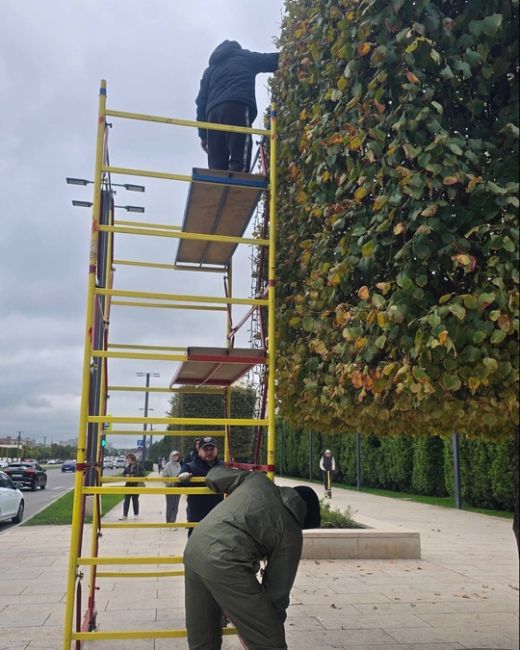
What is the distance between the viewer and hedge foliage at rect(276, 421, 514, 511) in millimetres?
15648

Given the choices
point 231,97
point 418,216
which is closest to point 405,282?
point 418,216

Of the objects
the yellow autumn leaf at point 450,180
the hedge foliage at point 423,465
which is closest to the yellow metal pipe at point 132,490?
the yellow autumn leaf at point 450,180

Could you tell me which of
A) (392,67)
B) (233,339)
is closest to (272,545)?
(392,67)

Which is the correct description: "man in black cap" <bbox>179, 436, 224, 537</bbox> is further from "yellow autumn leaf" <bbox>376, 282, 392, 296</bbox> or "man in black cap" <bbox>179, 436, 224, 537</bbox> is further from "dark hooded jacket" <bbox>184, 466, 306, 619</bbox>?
"yellow autumn leaf" <bbox>376, 282, 392, 296</bbox>

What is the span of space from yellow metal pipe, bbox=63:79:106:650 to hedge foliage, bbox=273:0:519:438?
154cm

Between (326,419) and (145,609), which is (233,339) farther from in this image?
(145,609)

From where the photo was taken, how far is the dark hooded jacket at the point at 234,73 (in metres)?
5.12

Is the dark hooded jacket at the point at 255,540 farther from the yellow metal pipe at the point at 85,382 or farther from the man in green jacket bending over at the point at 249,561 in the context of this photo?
the yellow metal pipe at the point at 85,382

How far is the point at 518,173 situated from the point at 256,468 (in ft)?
9.03

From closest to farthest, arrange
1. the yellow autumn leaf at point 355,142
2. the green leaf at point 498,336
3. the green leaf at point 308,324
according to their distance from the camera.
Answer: the green leaf at point 498,336 < the yellow autumn leaf at point 355,142 < the green leaf at point 308,324

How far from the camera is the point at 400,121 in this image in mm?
3104

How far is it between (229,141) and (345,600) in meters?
5.04

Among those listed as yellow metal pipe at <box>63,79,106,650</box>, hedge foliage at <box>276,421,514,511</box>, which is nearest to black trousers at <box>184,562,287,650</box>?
yellow metal pipe at <box>63,79,106,650</box>

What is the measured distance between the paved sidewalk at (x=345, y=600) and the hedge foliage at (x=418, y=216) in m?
2.71
